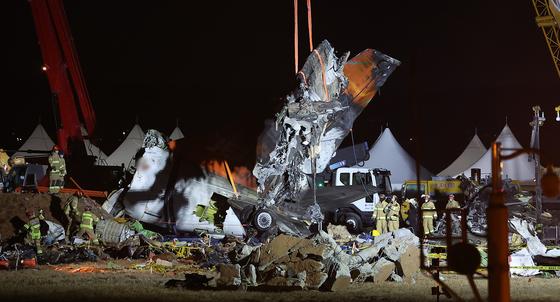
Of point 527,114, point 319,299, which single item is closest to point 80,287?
point 319,299

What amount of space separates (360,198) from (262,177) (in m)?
4.11

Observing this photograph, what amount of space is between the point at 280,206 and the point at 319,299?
9.82 metres

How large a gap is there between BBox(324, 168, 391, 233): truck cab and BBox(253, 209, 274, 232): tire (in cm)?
379

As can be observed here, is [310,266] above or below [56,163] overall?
below

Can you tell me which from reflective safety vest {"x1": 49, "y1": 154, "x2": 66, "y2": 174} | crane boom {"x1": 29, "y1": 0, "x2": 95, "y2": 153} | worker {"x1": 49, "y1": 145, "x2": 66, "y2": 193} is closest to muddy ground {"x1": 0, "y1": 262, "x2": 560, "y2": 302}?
worker {"x1": 49, "y1": 145, "x2": 66, "y2": 193}

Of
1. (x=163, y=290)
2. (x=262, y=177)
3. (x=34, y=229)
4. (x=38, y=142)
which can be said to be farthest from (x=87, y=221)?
(x=38, y=142)

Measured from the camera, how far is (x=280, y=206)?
19.4 metres

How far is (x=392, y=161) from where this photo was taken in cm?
3238

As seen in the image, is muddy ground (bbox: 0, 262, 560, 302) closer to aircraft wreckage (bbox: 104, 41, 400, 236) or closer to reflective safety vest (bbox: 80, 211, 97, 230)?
reflective safety vest (bbox: 80, 211, 97, 230)

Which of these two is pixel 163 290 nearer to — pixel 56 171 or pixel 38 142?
pixel 56 171

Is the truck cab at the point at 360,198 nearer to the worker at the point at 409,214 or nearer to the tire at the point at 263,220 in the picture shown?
the worker at the point at 409,214

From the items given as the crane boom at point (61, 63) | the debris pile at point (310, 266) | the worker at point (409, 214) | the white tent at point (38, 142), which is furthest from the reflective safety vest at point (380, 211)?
the white tent at point (38, 142)

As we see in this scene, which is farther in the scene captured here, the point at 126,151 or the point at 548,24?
the point at 126,151

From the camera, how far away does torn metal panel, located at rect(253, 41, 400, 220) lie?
18406 mm
